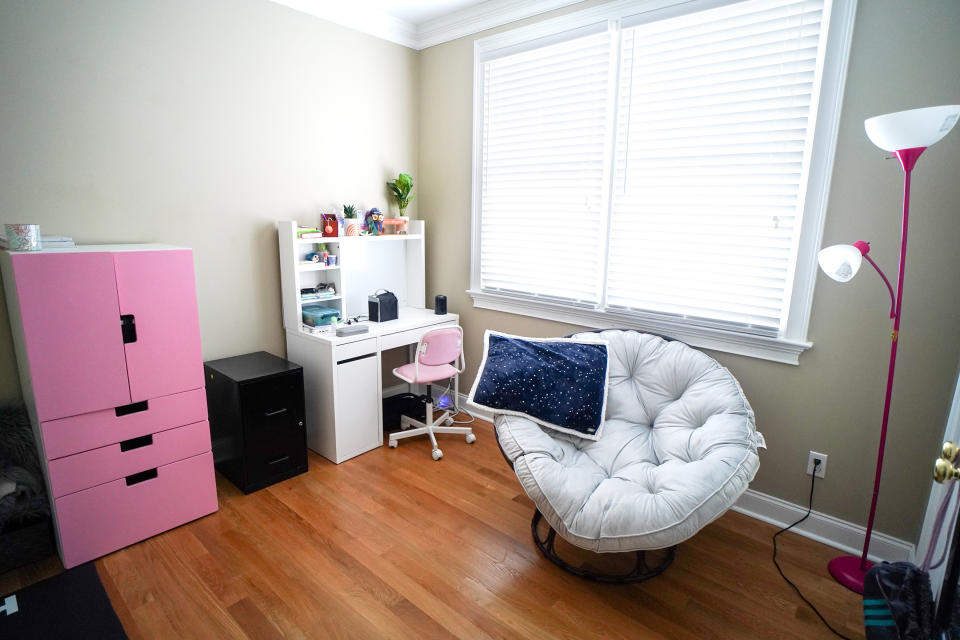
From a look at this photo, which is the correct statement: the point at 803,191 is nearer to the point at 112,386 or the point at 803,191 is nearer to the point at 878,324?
the point at 878,324

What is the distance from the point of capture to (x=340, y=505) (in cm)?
249

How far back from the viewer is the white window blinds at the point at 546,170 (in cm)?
277

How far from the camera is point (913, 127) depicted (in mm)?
1584

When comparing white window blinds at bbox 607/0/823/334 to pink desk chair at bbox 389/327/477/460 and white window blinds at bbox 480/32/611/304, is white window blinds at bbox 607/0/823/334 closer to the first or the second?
white window blinds at bbox 480/32/611/304

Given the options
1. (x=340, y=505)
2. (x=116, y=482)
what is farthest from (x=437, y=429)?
(x=116, y=482)

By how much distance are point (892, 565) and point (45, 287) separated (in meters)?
2.80

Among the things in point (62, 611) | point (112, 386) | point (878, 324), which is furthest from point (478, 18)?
point (62, 611)

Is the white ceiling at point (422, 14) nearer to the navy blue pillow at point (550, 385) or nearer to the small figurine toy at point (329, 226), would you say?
the small figurine toy at point (329, 226)

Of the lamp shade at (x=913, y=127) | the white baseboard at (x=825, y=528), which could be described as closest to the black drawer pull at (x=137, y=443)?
the white baseboard at (x=825, y=528)

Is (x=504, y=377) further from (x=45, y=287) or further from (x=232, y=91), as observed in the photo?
(x=232, y=91)

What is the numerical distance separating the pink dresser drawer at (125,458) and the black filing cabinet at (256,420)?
0.21 metres

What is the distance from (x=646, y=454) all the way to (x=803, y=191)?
1.34m

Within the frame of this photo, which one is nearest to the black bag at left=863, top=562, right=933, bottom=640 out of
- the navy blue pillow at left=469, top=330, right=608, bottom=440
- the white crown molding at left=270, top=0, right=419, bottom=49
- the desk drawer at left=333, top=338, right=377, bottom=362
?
the navy blue pillow at left=469, top=330, right=608, bottom=440

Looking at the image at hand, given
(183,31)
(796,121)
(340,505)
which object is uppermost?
(183,31)
